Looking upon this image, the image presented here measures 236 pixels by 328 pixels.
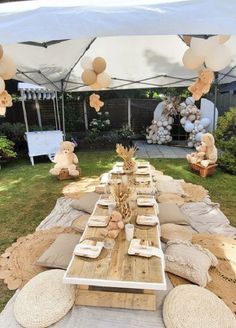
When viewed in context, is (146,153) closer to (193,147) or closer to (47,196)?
(193,147)

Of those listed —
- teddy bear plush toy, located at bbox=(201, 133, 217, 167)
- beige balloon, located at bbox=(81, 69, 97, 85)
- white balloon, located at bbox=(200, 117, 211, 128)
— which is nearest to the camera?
beige balloon, located at bbox=(81, 69, 97, 85)

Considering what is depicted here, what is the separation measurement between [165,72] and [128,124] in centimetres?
413

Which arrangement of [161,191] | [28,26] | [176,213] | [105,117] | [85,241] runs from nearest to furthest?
[28,26] → [85,241] → [176,213] → [161,191] → [105,117]

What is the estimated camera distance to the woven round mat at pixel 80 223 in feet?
10.8

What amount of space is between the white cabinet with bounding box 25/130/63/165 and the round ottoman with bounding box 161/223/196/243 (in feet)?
16.3

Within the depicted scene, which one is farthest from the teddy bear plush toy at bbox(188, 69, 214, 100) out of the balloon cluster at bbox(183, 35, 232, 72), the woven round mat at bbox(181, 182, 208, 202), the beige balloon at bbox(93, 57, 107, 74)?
the woven round mat at bbox(181, 182, 208, 202)

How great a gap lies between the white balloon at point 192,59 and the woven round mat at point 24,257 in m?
2.63

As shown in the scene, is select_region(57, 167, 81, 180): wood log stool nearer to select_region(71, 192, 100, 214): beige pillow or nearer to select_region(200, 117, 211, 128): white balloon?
select_region(71, 192, 100, 214): beige pillow

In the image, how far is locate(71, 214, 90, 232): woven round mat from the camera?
3.29 metres

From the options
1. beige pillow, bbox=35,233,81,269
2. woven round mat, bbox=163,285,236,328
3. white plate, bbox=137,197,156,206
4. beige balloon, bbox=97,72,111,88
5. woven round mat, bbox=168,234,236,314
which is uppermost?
beige balloon, bbox=97,72,111,88

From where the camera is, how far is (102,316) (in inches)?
79.9

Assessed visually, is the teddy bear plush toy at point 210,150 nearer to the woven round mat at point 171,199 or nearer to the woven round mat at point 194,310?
the woven round mat at point 171,199

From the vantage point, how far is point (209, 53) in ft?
9.41

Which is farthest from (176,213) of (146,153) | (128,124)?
(128,124)
